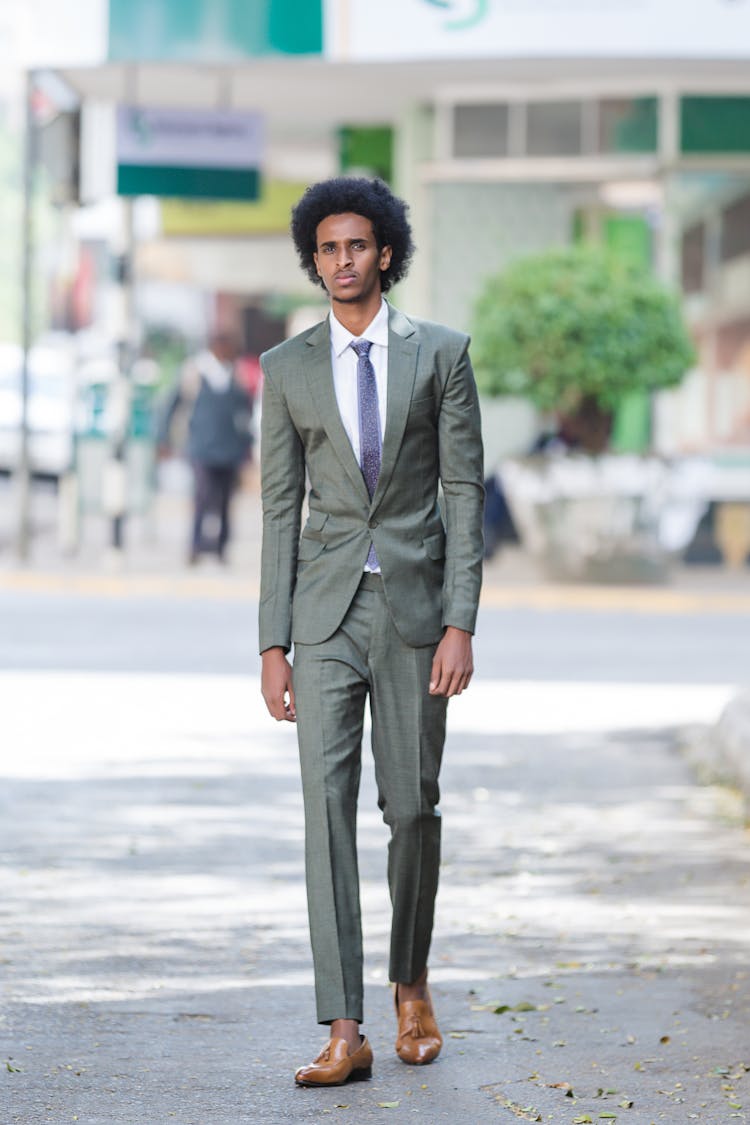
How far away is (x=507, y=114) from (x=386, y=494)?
685 inches

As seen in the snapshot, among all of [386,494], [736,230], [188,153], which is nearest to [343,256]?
[386,494]

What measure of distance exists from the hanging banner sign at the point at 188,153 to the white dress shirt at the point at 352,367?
15314 millimetres

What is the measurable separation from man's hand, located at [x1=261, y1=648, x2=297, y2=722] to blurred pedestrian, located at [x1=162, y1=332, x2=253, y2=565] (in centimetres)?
1506

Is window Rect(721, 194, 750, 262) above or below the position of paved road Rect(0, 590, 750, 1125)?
above

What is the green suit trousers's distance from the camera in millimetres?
5098

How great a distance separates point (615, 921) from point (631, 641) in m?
8.04

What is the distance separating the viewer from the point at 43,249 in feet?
225

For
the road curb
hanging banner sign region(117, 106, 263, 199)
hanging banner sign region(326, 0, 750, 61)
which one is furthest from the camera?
hanging banner sign region(117, 106, 263, 199)

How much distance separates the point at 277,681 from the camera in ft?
17.0

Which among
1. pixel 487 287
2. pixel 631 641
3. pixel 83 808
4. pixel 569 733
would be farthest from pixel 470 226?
pixel 83 808

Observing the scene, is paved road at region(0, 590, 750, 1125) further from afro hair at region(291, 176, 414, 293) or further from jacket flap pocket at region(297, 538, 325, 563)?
afro hair at region(291, 176, 414, 293)

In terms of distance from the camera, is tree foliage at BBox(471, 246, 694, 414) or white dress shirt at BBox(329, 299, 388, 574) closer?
white dress shirt at BBox(329, 299, 388, 574)

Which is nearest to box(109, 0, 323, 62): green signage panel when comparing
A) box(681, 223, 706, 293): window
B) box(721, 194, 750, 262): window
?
box(681, 223, 706, 293): window

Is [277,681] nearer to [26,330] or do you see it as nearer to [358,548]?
[358,548]
